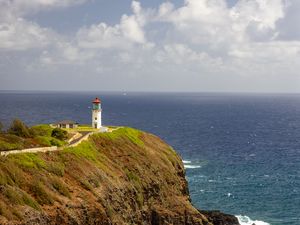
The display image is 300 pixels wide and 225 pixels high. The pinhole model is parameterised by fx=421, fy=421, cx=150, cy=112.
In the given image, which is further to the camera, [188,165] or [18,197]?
[188,165]

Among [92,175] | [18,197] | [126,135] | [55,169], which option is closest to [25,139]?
[55,169]

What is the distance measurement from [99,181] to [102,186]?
93 cm

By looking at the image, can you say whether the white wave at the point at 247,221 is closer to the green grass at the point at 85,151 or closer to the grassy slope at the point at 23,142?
the green grass at the point at 85,151

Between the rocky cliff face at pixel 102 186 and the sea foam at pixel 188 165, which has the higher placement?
the rocky cliff face at pixel 102 186

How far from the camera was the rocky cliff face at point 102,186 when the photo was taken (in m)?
47.3

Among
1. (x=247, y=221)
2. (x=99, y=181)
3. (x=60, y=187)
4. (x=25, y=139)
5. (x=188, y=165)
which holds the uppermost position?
(x=25, y=139)

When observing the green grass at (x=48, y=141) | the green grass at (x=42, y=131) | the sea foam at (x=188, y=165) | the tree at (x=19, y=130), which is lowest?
the sea foam at (x=188, y=165)

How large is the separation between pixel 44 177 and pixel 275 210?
50.2 metres

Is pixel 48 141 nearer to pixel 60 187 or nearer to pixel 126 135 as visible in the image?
pixel 60 187

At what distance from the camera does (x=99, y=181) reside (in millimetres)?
58031

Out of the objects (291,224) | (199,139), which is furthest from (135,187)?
(199,139)

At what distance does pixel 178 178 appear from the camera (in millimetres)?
77500

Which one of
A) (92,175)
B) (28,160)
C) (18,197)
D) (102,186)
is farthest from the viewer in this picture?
(92,175)

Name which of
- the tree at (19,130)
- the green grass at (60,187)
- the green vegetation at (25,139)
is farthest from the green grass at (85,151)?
the green grass at (60,187)
